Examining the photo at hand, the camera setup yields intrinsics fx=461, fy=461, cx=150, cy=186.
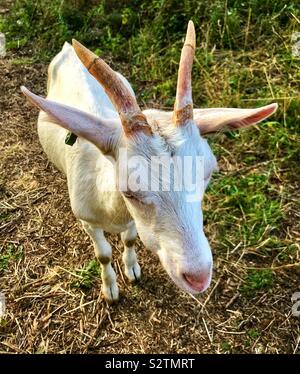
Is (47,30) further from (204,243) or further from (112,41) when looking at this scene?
(204,243)

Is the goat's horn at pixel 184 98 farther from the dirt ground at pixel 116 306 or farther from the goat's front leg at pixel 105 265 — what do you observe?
the dirt ground at pixel 116 306

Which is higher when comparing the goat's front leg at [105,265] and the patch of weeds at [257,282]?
the goat's front leg at [105,265]

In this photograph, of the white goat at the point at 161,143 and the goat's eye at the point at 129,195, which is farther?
the goat's eye at the point at 129,195

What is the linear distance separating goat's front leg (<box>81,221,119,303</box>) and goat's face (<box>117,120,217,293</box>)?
120 cm

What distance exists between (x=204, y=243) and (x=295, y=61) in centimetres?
411

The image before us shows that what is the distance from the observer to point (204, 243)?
227cm

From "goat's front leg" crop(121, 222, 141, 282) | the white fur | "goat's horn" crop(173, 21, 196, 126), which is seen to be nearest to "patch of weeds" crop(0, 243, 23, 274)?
"goat's front leg" crop(121, 222, 141, 282)

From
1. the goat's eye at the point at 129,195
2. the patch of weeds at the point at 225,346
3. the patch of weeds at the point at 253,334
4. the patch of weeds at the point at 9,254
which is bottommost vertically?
the patch of weeds at the point at 225,346

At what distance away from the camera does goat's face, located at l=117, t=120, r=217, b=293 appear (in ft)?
7.31

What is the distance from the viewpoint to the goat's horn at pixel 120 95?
2.34m

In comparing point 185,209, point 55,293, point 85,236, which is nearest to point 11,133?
point 85,236

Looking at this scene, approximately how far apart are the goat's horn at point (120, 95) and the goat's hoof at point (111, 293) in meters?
1.81

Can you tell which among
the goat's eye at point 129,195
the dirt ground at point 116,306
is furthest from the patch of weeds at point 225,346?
the goat's eye at point 129,195

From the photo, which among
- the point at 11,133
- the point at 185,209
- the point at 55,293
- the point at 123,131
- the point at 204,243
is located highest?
the point at 123,131
